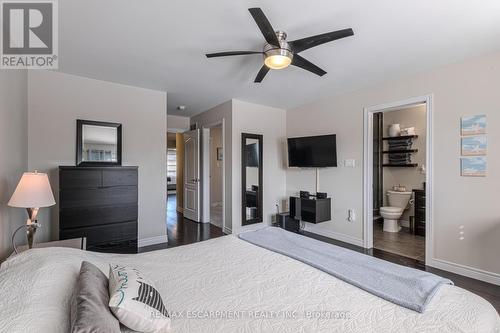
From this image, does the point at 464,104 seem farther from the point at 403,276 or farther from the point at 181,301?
the point at 181,301

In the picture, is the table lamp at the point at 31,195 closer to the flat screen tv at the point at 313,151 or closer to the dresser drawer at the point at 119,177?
the dresser drawer at the point at 119,177

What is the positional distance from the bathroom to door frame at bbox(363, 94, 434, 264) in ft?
1.78

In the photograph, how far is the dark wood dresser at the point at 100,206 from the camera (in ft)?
8.63

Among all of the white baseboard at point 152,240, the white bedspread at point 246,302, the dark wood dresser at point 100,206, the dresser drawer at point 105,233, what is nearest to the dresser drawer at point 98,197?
the dark wood dresser at point 100,206

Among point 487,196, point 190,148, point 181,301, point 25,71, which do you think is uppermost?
point 25,71

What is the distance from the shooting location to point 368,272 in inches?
56.2

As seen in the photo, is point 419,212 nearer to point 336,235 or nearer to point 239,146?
point 336,235

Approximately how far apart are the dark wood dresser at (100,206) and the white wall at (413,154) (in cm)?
485

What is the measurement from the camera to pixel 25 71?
110 inches

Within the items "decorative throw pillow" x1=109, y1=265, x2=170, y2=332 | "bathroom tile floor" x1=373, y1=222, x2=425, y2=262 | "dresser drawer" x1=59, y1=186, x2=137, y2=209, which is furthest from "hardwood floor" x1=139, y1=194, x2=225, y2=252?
"decorative throw pillow" x1=109, y1=265, x2=170, y2=332

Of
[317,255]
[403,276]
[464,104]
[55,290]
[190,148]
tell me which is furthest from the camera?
[190,148]

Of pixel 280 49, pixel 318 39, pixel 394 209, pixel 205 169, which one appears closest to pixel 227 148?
pixel 205 169

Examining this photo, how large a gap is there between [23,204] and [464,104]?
4269 millimetres

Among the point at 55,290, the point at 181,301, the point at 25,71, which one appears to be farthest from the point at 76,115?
the point at 181,301
